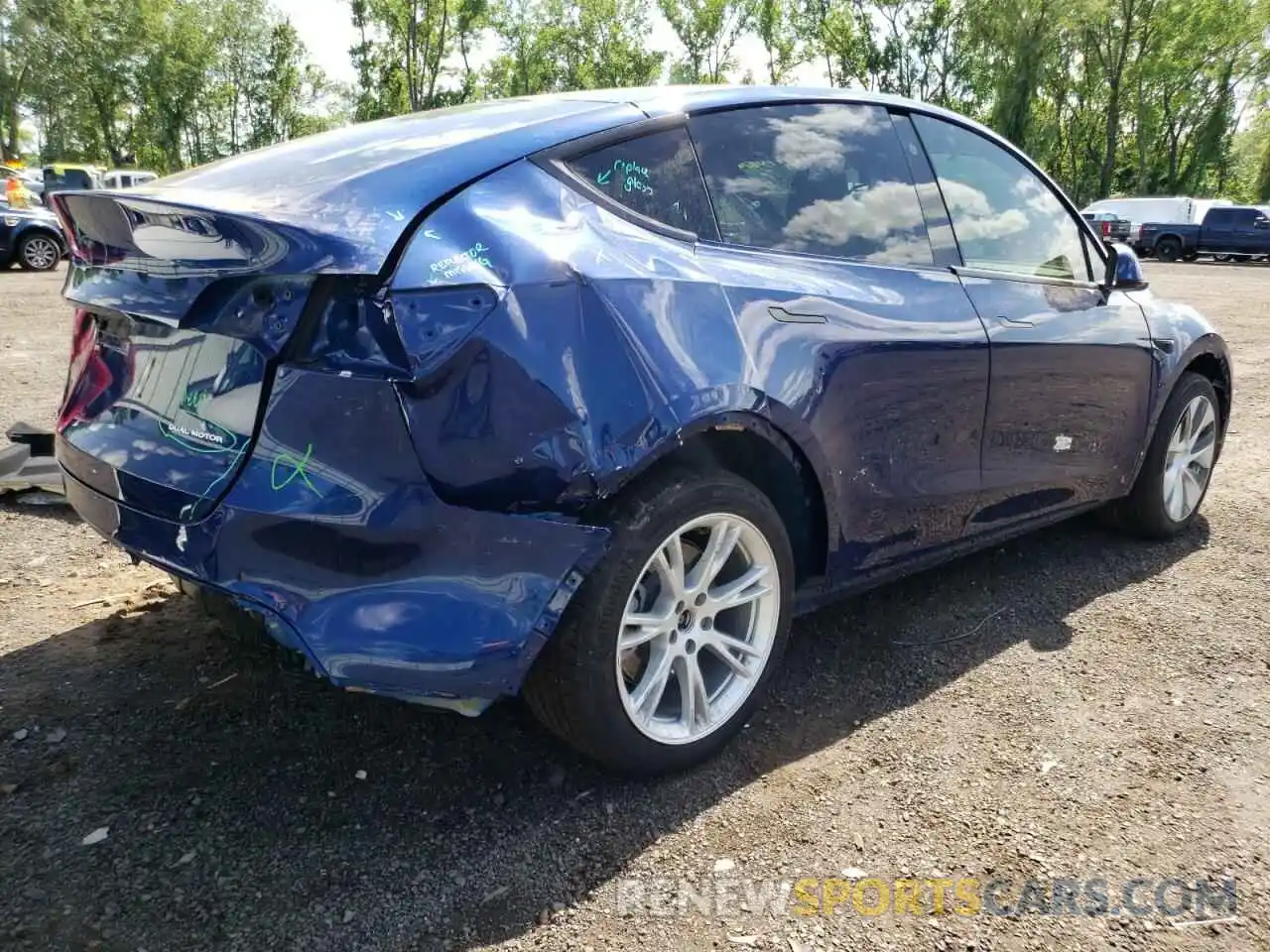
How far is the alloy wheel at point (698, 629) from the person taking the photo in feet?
7.81

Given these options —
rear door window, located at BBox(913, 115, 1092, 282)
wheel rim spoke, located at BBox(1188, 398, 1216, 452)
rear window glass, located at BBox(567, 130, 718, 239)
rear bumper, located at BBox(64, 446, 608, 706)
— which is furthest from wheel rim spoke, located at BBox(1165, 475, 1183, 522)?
rear bumper, located at BBox(64, 446, 608, 706)

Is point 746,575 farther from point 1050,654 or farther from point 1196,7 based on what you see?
point 1196,7

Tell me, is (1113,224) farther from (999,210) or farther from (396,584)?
(396,584)

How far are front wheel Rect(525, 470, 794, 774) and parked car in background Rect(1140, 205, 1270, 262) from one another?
30273 millimetres

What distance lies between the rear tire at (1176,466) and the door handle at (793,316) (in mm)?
2262

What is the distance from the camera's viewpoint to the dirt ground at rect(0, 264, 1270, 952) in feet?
6.54

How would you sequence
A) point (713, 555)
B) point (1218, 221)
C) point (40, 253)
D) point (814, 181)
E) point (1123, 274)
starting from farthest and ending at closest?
point (1218, 221), point (40, 253), point (1123, 274), point (814, 181), point (713, 555)

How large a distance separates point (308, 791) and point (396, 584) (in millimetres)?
728

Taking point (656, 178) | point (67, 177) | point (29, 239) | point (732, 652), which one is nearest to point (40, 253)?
point (29, 239)

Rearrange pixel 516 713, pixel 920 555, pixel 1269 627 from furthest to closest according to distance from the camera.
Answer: pixel 1269 627, pixel 920 555, pixel 516 713

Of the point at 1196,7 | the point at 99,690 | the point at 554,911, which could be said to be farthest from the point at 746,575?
the point at 1196,7

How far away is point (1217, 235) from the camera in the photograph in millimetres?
27438

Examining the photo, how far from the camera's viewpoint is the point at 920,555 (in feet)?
10.2

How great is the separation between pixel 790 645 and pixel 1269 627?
69.7 inches
